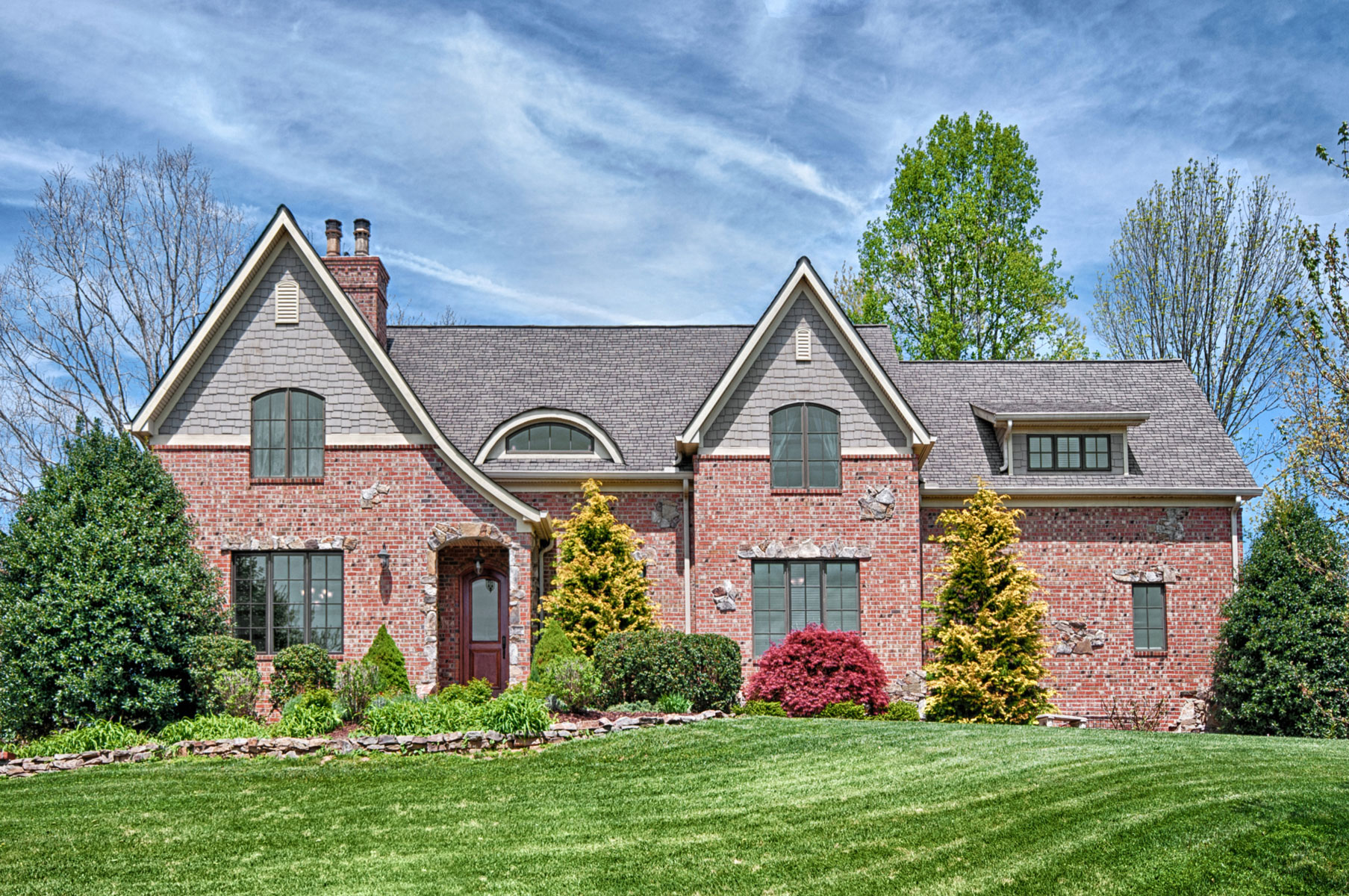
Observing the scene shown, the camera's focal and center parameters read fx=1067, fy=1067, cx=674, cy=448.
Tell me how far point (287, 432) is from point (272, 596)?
2.58 meters

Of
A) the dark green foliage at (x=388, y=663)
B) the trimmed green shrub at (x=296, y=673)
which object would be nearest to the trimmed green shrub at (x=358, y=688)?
the dark green foliage at (x=388, y=663)

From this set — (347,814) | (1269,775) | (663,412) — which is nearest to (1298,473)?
(1269,775)

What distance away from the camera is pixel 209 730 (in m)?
13.7

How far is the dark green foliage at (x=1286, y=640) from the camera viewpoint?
1692cm

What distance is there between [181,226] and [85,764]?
16142 mm

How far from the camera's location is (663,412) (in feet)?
64.6

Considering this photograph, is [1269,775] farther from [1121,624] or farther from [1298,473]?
[1121,624]

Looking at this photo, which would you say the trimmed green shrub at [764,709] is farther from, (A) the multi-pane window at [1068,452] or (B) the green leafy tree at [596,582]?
(A) the multi-pane window at [1068,452]

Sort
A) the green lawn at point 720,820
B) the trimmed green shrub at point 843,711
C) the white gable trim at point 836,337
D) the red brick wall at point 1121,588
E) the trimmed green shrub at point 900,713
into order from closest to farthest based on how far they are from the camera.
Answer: the green lawn at point 720,820
the trimmed green shrub at point 843,711
the trimmed green shrub at point 900,713
the white gable trim at point 836,337
the red brick wall at point 1121,588

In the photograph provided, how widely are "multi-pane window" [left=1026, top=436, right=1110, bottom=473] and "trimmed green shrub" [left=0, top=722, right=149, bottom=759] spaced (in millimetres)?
14893

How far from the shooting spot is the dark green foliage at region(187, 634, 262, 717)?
14.7 meters

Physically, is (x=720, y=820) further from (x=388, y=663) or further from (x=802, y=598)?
(x=802, y=598)

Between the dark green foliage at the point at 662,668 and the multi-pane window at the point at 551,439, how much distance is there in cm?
446

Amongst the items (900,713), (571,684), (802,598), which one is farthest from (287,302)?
(900,713)
